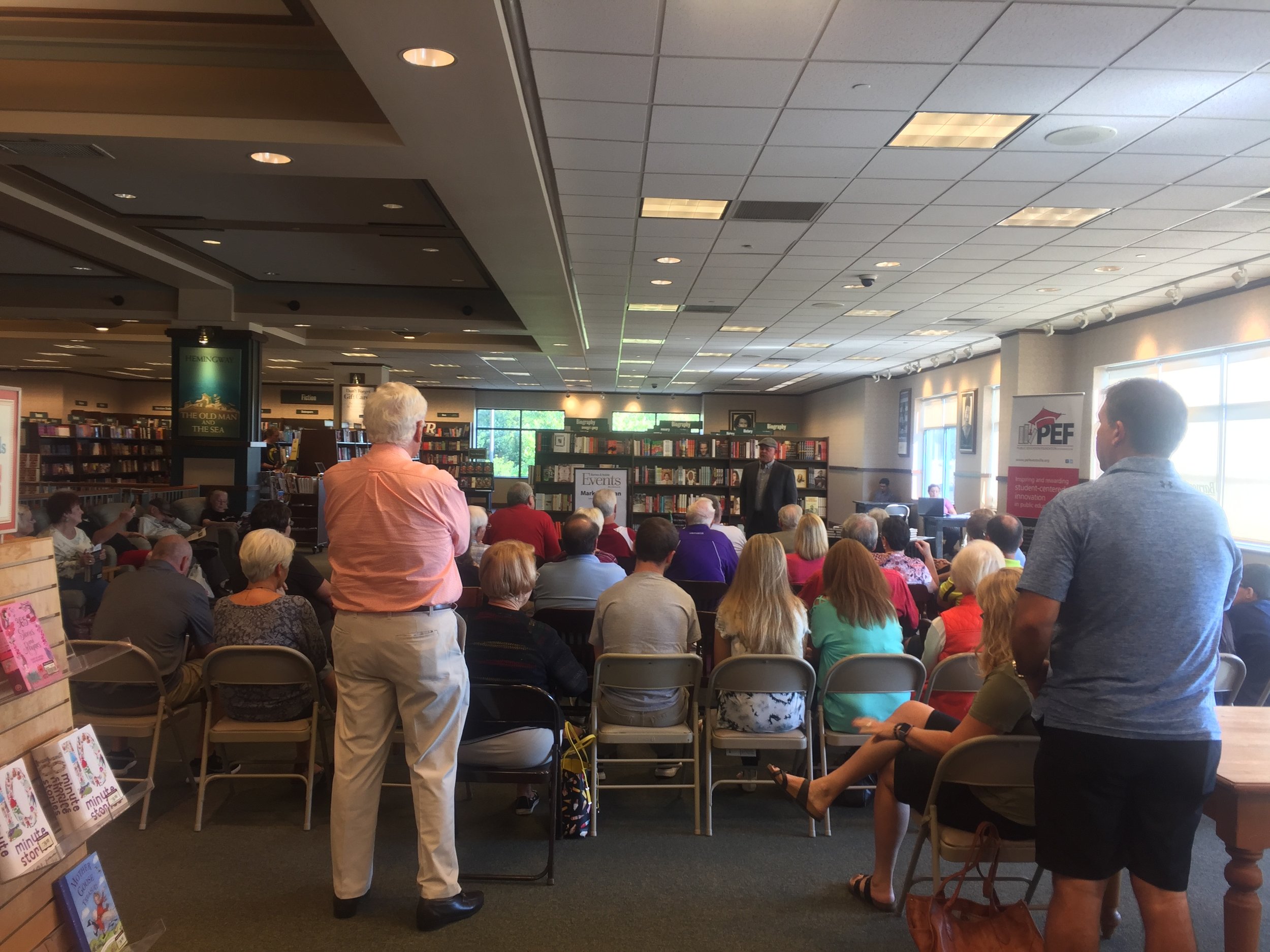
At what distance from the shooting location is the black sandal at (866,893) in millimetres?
2934

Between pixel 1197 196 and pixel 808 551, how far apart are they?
3381 millimetres

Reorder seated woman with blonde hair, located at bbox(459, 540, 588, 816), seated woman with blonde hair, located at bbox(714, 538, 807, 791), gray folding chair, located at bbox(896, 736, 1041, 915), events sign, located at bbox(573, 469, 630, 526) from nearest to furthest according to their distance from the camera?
1. gray folding chair, located at bbox(896, 736, 1041, 915)
2. seated woman with blonde hair, located at bbox(459, 540, 588, 816)
3. seated woman with blonde hair, located at bbox(714, 538, 807, 791)
4. events sign, located at bbox(573, 469, 630, 526)

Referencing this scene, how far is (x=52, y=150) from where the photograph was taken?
16.2 feet

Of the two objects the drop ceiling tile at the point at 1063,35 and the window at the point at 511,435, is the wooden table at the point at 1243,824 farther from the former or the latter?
the window at the point at 511,435

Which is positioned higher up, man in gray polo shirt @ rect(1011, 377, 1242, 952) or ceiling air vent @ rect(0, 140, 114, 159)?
ceiling air vent @ rect(0, 140, 114, 159)

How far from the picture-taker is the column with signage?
10.7 metres

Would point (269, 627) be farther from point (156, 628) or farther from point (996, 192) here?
point (996, 192)

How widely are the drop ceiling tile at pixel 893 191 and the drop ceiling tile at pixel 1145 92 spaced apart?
1154 millimetres

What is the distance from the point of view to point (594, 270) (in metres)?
8.35

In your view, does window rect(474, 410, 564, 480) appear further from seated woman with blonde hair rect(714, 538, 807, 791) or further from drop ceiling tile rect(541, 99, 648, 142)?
seated woman with blonde hair rect(714, 538, 807, 791)

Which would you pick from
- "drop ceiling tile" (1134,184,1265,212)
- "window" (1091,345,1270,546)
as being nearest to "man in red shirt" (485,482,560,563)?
"drop ceiling tile" (1134,184,1265,212)

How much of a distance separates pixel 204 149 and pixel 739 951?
4.79 metres

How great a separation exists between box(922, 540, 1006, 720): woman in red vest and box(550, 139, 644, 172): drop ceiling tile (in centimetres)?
280

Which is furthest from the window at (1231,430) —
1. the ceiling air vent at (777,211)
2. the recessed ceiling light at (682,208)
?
the recessed ceiling light at (682,208)
